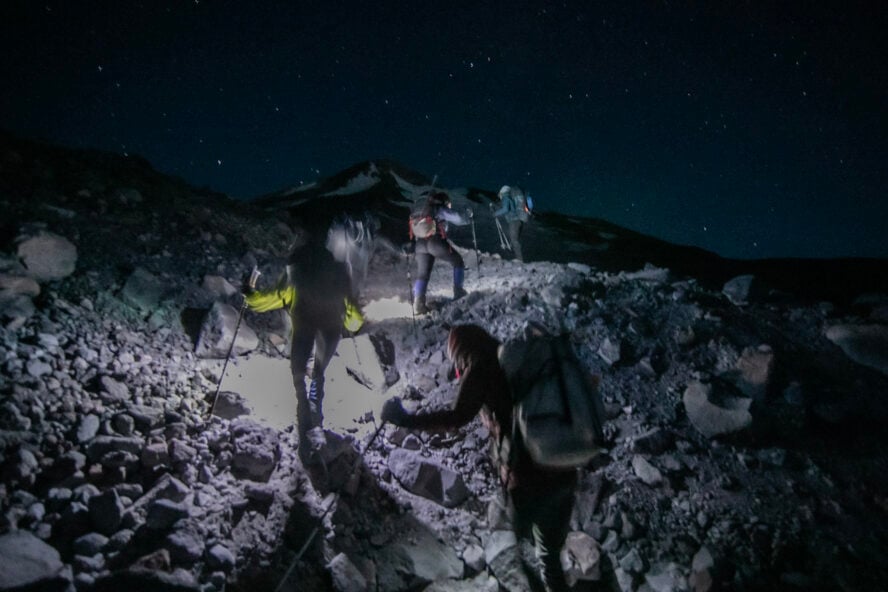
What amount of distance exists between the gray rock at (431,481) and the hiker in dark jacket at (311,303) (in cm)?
110

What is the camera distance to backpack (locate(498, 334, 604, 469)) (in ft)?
7.97

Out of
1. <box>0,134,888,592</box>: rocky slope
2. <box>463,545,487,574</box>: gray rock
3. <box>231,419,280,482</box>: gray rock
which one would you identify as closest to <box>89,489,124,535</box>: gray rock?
<box>0,134,888,592</box>: rocky slope

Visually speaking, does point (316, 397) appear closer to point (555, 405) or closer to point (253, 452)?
point (253, 452)

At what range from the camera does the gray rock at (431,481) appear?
403cm

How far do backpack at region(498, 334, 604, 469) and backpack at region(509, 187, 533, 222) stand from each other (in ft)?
26.9

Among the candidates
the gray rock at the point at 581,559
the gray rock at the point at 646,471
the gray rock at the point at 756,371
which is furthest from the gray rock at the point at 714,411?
the gray rock at the point at 581,559

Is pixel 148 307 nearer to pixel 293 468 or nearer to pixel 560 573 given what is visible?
pixel 293 468

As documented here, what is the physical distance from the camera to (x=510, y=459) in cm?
289

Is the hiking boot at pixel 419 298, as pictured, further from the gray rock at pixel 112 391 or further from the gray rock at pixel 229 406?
the gray rock at pixel 112 391

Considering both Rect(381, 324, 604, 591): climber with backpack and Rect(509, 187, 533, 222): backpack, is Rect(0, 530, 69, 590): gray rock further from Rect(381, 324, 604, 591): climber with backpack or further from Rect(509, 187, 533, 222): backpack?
Rect(509, 187, 533, 222): backpack

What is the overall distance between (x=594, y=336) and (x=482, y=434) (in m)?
2.25

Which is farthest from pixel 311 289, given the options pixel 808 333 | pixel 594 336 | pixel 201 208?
pixel 808 333

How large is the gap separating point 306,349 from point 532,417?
112 inches

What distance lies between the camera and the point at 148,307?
5141mm
